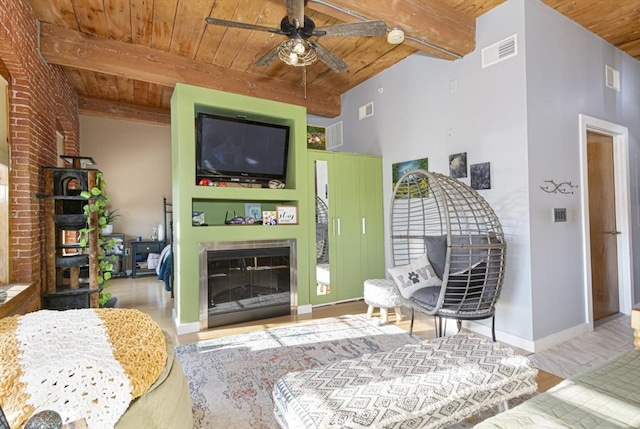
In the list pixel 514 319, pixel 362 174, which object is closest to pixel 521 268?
pixel 514 319

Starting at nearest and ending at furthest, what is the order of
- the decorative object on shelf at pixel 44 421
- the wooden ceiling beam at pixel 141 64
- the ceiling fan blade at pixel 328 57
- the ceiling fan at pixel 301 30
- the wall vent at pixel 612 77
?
the decorative object on shelf at pixel 44 421 < the ceiling fan at pixel 301 30 < the ceiling fan blade at pixel 328 57 < the wooden ceiling beam at pixel 141 64 < the wall vent at pixel 612 77

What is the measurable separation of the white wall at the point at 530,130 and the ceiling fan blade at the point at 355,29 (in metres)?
1.35

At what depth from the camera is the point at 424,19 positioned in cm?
289

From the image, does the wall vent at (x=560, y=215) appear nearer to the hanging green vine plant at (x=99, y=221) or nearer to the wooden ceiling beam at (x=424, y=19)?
the wooden ceiling beam at (x=424, y=19)

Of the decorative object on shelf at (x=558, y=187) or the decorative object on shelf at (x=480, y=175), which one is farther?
the decorative object on shelf at (x=480, y=175)

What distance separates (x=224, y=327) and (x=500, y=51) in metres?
3.86

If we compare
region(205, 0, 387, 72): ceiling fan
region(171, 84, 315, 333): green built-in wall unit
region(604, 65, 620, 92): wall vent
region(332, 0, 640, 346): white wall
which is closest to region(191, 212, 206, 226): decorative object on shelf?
region(171, 84, 315, 333): green built-in wall unit

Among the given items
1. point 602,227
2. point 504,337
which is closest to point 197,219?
point 504,337

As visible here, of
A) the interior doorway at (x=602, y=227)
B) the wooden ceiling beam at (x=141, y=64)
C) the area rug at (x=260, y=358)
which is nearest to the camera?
the area rug at (x=260, y=358)

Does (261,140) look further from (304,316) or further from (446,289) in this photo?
(446,289)

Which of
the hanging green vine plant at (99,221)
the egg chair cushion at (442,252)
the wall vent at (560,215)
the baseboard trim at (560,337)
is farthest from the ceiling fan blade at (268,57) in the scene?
the baseboard trim at (560,337)

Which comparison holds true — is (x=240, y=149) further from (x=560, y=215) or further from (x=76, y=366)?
(x=560, y=215)

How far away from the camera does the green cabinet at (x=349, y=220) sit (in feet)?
13.7

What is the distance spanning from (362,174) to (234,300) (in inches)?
90.7
